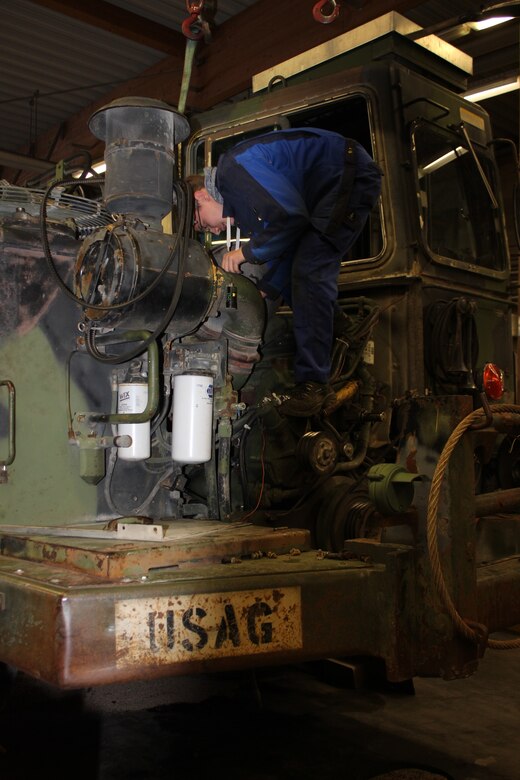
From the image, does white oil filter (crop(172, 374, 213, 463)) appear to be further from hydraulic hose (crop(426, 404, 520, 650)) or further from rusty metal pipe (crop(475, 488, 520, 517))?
rusty metal pipe (crop(475, 488, 520, 517))

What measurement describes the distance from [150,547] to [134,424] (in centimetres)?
67

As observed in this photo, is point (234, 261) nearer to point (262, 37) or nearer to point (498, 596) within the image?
point (498, 596)

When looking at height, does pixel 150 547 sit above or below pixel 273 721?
above

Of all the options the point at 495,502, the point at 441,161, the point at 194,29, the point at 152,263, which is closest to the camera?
the point at 152,263

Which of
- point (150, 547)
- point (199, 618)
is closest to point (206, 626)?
point (199, 618)

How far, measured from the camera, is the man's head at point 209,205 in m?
3.46

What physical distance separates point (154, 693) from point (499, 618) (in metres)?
1.88

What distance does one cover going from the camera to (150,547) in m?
2.10

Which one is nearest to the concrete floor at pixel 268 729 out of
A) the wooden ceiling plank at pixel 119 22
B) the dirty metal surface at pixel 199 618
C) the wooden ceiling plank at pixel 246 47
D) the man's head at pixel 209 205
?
the dirty metal surface at pixel 199 618

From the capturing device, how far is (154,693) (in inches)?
148

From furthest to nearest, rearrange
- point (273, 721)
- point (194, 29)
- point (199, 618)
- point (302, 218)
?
point (273, 721), point (194, 29), point (302, 218), point (199, 618)

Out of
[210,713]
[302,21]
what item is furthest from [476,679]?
[302,21]

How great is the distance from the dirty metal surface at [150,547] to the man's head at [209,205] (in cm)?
150

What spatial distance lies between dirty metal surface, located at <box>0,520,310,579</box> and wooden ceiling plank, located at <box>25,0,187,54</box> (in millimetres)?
6263
